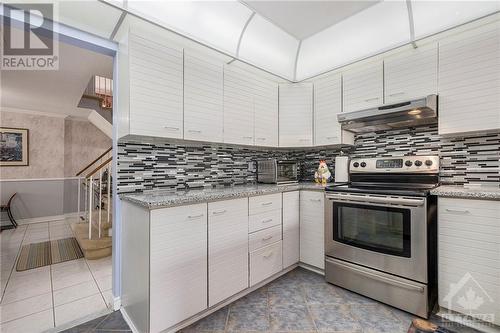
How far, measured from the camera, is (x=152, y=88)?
5.97 feet

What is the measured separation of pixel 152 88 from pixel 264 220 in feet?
4.86

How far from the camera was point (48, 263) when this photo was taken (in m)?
2.82

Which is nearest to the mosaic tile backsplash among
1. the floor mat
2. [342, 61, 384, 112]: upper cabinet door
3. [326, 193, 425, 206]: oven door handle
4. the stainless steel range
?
the stainless steel range

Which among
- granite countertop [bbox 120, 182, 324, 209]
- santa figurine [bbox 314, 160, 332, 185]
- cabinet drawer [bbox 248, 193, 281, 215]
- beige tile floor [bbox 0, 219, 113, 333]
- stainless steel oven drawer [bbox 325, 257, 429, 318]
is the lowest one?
beige tile floor [bbox 0, 219, 113, 333]

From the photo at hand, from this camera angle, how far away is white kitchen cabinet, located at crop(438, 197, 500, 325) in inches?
60.4

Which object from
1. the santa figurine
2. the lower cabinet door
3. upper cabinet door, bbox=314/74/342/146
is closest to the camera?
the lower cabinet door

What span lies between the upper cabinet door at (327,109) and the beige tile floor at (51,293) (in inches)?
105

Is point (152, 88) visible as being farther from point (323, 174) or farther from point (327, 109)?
point (323, 174)

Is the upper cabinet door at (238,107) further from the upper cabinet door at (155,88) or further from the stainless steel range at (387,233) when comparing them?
the stainless steel range at (387,233)

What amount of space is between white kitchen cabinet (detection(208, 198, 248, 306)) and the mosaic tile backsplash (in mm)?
671

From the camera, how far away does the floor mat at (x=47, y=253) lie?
2805mm

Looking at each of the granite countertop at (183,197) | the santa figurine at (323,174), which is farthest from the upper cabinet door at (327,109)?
the granite countertop at (183,197)

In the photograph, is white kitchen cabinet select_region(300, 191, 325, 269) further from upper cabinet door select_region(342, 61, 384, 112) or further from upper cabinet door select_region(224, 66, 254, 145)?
upper cabinet door select_region(342, 61, 384, 112)

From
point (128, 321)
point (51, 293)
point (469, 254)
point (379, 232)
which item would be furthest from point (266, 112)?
point (51, 293)
